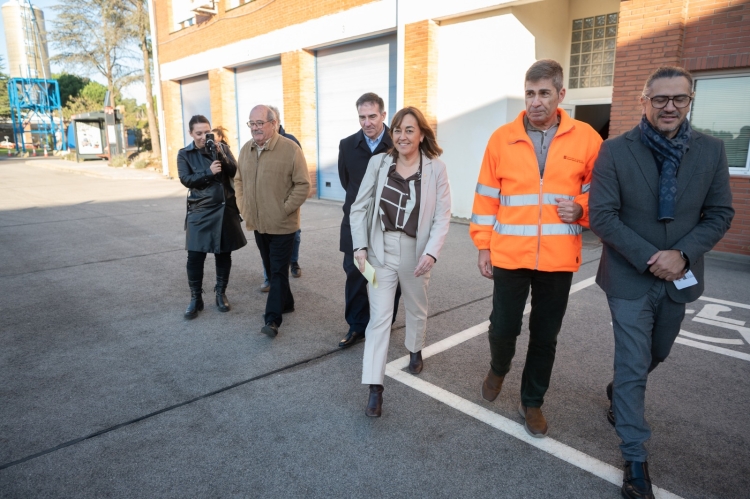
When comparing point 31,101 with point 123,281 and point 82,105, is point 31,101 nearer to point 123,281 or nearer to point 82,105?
point 82,105

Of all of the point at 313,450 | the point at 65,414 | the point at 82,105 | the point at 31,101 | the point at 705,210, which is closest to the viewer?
the point at 705,210

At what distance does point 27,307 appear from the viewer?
219 inches

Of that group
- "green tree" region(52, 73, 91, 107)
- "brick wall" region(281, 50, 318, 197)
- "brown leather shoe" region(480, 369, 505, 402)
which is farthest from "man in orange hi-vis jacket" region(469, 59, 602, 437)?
"green tree" region(52, 73, 91, 107)

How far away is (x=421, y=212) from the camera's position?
345 cm

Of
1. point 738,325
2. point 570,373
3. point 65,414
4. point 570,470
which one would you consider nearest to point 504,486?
point 570,470

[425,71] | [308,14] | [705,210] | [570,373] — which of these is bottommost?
[570,373]

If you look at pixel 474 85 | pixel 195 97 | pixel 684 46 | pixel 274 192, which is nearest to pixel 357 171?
pixel 274 192

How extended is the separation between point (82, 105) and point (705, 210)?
5101cm

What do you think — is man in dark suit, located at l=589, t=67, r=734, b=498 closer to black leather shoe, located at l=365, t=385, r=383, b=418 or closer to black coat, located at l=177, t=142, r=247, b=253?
black leather shoe, located at l=365, t=385, r=383, b=418

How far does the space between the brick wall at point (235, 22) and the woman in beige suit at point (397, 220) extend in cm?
1021

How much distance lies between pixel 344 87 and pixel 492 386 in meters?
11.5

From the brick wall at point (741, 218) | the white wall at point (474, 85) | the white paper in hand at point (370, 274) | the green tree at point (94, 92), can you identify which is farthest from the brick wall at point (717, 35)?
the green tree at point (94, 92)

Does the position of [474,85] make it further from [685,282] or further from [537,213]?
[685,282]

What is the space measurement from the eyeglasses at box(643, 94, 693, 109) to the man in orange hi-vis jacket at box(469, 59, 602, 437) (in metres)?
0.38
